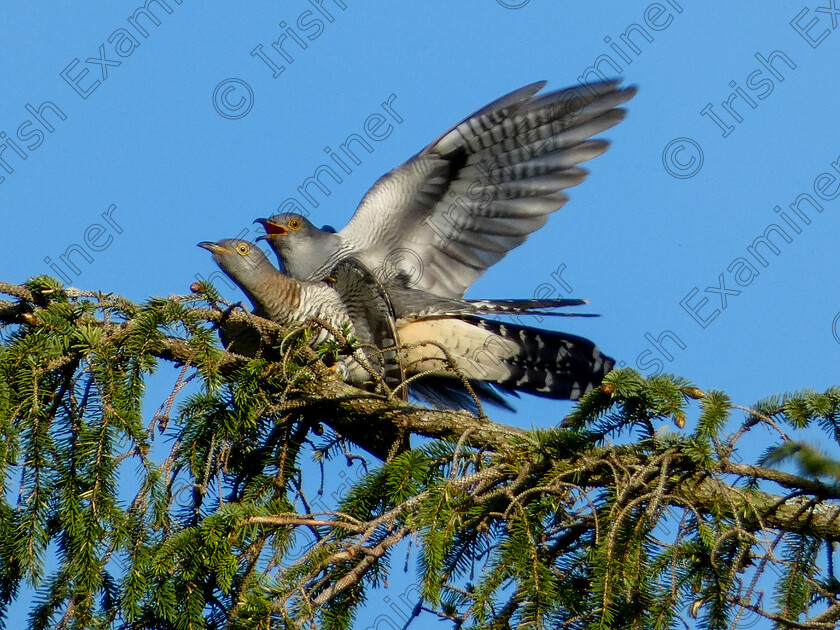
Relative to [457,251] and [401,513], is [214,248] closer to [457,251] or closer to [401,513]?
[457,251]

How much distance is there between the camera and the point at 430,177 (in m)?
5.26

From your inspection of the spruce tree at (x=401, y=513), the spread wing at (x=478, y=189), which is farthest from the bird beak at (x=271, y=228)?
the spruce tree at (x=401, y=513)

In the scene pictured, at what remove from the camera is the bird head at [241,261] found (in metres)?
4.39

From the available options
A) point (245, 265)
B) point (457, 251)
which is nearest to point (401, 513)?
point (245, 265)

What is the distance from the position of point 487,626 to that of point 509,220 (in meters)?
3.65

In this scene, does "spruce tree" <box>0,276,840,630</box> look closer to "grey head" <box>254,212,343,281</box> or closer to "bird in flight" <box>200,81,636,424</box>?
"bird in flight" <box>200,81,636,424</box>

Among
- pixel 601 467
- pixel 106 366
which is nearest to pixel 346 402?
pixel 106 366

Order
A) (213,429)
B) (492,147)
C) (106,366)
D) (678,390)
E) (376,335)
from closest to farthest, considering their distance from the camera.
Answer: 1. (678,390)
2. (106,366)
3. (213,429)
4. (376,335)
5. (492,147)

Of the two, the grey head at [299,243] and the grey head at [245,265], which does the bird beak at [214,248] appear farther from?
the grey head at [299,243]

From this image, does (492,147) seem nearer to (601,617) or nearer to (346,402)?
(346,402)

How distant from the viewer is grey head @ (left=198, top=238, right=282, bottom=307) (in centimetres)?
440

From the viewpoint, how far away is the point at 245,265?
4402mm

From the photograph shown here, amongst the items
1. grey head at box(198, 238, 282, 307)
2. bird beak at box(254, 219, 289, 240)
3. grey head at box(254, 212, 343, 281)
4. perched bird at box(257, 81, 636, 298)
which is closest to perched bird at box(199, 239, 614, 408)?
grey head at box(198, 238, 282, 307)

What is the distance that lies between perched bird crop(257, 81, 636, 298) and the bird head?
0.71m
